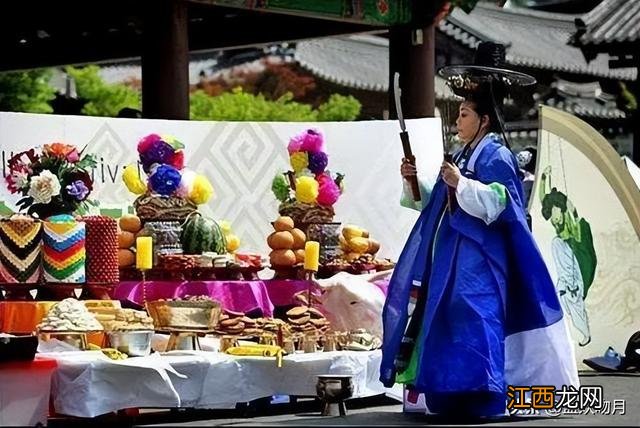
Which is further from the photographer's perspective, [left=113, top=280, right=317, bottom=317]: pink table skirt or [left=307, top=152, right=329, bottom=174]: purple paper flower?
[left=307, top=152, right=329, bottom=174]: purple paper flower

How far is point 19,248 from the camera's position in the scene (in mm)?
8445

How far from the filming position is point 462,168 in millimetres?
7941

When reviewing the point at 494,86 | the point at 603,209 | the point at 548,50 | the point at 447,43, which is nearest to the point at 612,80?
the point at 548,50

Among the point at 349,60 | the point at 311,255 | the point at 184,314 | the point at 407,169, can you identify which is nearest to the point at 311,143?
the point at 311,255

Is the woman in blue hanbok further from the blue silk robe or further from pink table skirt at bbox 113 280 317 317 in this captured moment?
pink table skirt at bbox 113 280 317 317

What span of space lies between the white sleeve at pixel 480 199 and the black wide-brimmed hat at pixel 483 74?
0.72 meters

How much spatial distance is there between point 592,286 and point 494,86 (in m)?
4.82

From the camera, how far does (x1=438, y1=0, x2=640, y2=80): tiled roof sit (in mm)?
31219

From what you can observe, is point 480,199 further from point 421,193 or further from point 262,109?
point 262,109

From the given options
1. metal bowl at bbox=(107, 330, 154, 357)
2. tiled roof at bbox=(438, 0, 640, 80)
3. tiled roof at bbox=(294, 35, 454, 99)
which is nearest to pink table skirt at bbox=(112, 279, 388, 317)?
metal bowl at bbox=(107, 330, 154, 357)

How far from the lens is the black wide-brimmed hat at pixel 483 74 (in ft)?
26.3

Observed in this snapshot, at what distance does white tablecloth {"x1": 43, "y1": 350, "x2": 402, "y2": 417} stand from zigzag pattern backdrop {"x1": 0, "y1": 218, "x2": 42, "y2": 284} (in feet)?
2.87

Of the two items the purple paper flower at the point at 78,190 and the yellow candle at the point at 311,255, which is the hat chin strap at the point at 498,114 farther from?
the purple paper flower at the point at 78,190

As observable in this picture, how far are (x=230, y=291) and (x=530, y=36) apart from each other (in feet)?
85.8
